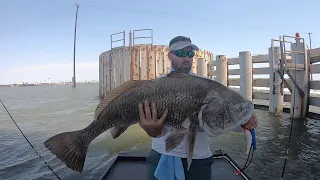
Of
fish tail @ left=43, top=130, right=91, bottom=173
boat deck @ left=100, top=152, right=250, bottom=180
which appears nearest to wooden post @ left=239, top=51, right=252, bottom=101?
boat deck @ left=100, top=152, right=250, bottom=180

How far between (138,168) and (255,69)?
11731mm

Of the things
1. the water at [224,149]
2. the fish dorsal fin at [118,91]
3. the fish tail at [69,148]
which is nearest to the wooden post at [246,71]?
the water at [224,149]

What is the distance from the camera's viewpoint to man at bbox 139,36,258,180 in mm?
2340

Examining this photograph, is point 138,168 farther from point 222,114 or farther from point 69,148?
point 222,114

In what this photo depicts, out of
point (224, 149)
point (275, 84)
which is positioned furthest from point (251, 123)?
point (275, 84)

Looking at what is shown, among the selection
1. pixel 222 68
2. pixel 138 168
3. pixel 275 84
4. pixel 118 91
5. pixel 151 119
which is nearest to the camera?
pixel 151 119

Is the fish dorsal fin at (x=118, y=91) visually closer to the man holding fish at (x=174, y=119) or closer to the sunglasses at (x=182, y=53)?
the man holding fish at (x=174, y=119)

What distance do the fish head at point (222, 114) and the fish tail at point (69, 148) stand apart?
4.00 ft

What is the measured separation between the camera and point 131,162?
16.1 feet

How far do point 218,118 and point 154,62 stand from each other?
1459 centimetres

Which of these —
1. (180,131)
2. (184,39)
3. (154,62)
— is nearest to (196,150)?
(180,131)

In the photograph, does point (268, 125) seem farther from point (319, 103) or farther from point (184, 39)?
point (184, 39)

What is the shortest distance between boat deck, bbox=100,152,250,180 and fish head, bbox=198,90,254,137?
6.79ft

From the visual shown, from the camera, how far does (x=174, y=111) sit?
2348 millimetres
